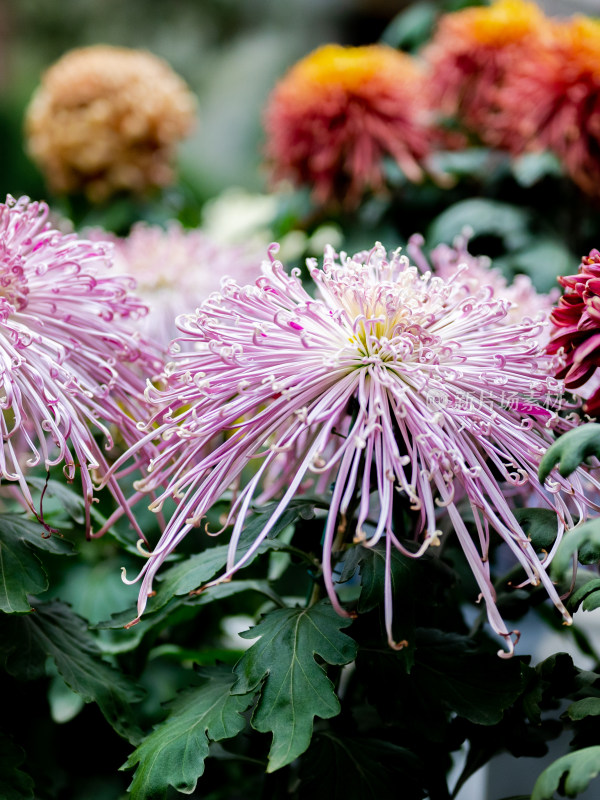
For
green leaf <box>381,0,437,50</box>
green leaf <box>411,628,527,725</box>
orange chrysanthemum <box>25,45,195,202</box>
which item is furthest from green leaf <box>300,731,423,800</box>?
green leaf <box>381,0,437,50</box>

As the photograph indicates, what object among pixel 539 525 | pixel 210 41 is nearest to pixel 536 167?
pixel 539 525

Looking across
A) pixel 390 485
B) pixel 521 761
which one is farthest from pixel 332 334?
pixel 521 761

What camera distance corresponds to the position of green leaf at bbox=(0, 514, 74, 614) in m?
0.40

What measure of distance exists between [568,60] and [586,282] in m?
0.46

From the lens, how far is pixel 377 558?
0.38 metres

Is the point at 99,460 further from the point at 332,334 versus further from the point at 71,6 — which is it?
the point at 71,6

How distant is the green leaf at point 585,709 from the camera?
362 mm

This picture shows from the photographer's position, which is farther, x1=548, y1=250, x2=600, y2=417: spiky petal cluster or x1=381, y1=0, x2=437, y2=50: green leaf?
x1=381, y1=0, x2=437, y2=50: green leaf

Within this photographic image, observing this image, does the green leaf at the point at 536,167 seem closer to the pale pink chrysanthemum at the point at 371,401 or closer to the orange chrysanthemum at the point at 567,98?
the orange chrysanthemum at the point at 567,98

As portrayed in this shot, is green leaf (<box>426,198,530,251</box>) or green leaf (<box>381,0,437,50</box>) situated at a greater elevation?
green leaf (<box>381,0,437,50</box>)

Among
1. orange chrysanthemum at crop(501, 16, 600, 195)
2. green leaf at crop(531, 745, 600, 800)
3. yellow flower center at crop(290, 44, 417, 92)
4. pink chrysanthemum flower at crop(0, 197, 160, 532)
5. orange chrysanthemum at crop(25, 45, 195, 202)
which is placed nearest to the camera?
green leaf at crop(531, 745, 600, 800)

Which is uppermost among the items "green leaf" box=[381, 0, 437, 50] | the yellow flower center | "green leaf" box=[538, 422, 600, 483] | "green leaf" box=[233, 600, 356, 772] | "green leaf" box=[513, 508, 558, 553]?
"green leaf" box=[381, 0, 437, 50]

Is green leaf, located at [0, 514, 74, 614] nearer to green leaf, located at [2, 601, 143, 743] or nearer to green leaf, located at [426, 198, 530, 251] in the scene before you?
green leaf, located at [2, 601, 143, 743]

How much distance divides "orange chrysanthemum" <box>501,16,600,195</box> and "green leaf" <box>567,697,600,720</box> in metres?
0.55
